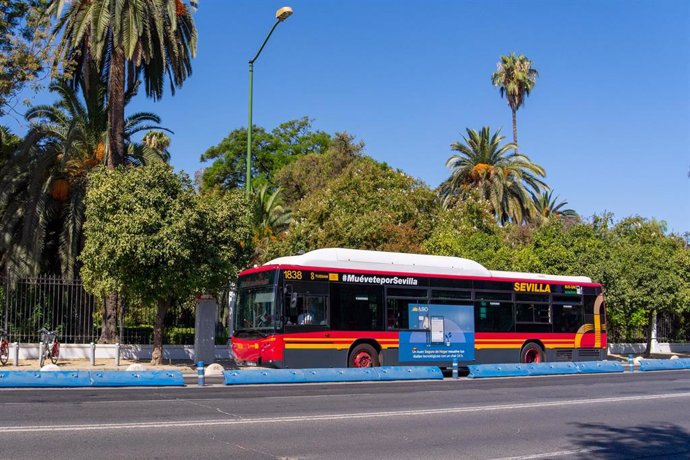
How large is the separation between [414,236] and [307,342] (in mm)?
16491

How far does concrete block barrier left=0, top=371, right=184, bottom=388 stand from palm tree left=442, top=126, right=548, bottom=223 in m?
33.9

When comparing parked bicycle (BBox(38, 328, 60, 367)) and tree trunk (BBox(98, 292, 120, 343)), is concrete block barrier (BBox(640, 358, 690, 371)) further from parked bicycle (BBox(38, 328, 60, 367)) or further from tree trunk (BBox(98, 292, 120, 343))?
parked bicycle (BBox(38, 328, 60, 367))

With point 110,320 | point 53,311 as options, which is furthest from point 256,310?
point 110,320

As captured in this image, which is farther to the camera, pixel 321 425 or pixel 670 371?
pixel 670 371

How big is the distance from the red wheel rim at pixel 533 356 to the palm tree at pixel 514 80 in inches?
1657

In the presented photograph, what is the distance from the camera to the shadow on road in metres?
9.93

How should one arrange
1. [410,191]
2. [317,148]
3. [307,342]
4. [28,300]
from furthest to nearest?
1. [317,148]
2. [410,191]
3. [28,300]
4. [307,342]

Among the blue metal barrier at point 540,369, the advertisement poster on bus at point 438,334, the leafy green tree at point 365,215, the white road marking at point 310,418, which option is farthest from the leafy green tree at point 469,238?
the white road marking at point 310,418

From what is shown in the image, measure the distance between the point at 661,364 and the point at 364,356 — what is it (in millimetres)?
14214

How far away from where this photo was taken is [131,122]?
3175cm

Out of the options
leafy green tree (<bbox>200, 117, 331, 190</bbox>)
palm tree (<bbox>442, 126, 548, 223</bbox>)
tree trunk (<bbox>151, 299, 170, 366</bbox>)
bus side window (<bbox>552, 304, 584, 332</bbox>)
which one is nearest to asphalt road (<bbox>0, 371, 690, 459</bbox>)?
tree trunk (<bbox>151, 299, 170, 366</bbox>)

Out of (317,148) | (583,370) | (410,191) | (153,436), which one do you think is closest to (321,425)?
(153,436)

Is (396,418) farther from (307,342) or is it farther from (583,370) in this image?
(583,370)

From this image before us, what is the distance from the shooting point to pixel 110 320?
27734mm
